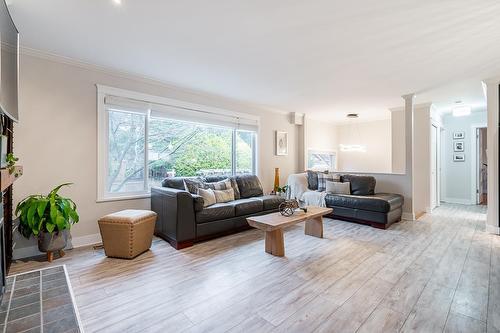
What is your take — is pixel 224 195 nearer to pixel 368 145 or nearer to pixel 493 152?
pixel 493 152

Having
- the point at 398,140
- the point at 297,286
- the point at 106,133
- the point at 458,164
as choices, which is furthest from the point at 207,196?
the point at 458,164

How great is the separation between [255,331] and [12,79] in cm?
273

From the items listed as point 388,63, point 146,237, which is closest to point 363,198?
point 388,63

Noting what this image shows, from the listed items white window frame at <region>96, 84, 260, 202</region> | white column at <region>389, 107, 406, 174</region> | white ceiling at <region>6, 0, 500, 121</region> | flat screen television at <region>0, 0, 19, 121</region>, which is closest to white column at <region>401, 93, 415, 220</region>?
white ceiling at <region>6, 0, 500, 121</region>

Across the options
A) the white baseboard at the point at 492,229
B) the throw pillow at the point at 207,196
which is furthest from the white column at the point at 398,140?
the throw pillow at the point at 207,196

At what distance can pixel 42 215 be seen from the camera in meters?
2.50

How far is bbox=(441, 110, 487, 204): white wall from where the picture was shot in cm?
615

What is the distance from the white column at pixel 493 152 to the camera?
3697 millimetres

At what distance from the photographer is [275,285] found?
215 centimetres

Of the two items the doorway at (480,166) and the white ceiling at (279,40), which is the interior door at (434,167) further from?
the white ceiling at (279,40)

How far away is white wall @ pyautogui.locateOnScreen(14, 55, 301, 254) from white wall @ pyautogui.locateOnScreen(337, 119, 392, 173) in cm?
620

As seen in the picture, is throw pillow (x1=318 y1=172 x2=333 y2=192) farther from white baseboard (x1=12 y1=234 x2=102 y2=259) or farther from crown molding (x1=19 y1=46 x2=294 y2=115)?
white baseboard (x1=12 y1=234 x2=102 y2=259)

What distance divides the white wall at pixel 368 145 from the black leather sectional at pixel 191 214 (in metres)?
4.55

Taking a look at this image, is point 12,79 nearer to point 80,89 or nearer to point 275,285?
point 80,89
